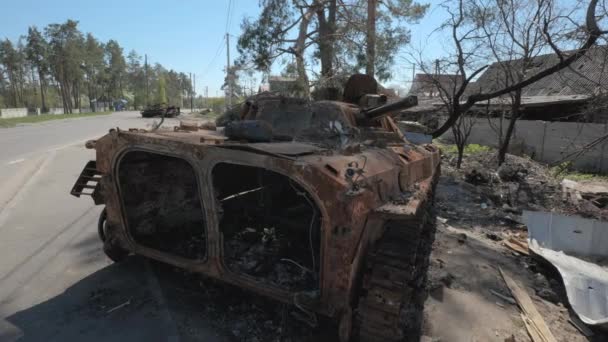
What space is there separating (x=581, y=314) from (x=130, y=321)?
13.7 feet

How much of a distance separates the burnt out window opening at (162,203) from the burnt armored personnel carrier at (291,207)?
0.5 inches

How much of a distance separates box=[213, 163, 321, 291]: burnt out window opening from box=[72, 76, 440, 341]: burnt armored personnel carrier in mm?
15

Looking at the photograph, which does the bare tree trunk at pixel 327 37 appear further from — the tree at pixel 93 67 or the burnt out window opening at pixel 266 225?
the tree at pixel 93 67

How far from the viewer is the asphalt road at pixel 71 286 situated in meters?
3.10

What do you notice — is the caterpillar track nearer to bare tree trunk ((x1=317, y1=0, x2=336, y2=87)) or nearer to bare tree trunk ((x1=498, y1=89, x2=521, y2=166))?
bare tree trunk ((x1=498, y1=89, x2=521, y2=166))

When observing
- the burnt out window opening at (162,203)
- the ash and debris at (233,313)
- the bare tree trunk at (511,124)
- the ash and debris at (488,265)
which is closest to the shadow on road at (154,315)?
the ash and debris at (233,313)

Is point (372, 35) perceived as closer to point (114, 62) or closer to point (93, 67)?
point (93, 67)

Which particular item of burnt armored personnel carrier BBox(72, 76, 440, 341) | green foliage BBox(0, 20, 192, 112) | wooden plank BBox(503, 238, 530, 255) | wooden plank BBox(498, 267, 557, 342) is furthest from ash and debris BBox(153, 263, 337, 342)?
green foliage BBox(0, 20, 192, 112)

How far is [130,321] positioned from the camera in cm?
325

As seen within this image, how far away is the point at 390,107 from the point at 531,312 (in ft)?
8.47

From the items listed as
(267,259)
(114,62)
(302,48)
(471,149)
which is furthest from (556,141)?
(114,62)

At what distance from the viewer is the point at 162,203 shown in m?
4.45

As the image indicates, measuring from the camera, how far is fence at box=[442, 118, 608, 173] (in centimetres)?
1364

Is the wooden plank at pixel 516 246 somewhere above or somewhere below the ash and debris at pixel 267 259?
below
